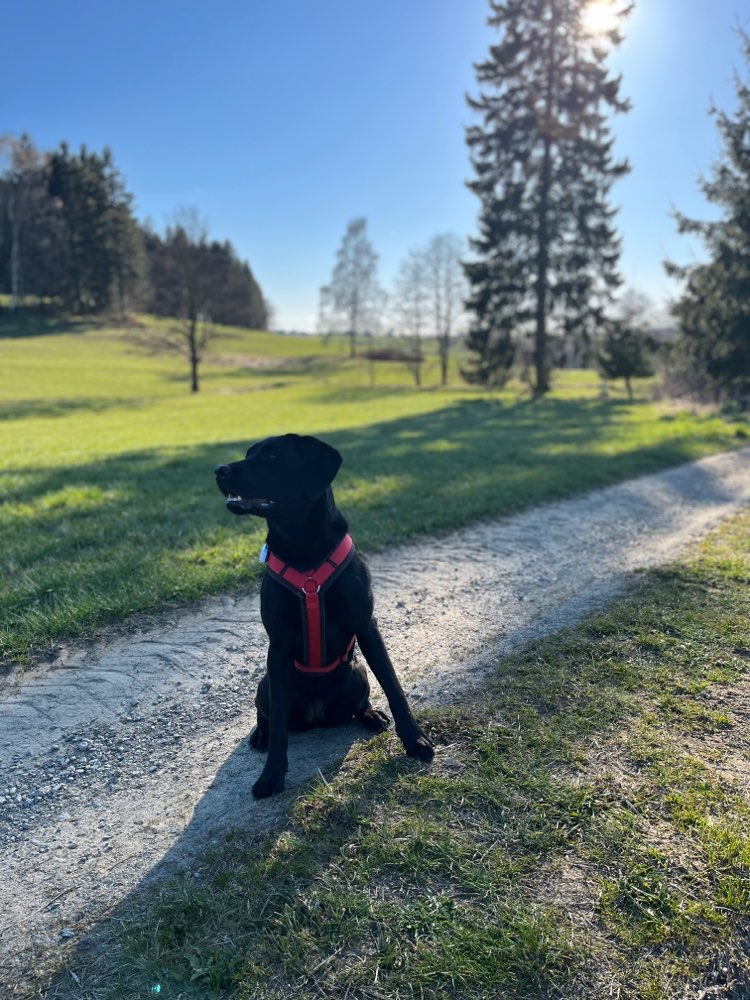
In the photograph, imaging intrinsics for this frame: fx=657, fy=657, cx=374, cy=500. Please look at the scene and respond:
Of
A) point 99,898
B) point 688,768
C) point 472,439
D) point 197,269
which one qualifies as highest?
point 197,269

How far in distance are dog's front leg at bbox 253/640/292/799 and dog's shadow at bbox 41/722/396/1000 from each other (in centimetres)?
6

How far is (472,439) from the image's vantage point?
14391mm

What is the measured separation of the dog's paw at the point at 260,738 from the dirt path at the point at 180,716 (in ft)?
0.24

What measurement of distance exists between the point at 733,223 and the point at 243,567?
67.0 feet

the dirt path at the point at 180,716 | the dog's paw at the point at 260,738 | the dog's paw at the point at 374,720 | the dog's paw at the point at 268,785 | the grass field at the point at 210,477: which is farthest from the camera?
the grass field at the point at 210,477

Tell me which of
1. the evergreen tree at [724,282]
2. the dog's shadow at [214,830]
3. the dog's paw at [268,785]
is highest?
the evergreen tree at [724,282]

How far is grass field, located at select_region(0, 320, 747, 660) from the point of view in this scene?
525 centimetres

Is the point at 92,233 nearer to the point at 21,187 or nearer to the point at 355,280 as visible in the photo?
the point at 21,187

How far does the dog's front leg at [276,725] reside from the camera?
2.96 meters

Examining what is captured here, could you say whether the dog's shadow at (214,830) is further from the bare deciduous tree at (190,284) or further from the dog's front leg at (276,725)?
the bare deciduous tree at (190,284)

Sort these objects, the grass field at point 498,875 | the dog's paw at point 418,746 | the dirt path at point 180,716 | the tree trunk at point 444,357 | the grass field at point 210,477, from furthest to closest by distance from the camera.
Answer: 1. the tree trunk at point 444,357
2. the grass field at point 210,477
3. the dog's paw at point 418,746
4. the dirt path at point 180,716
5. the grass field at point 498,875

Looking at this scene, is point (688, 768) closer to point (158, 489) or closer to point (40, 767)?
point (40, 767)

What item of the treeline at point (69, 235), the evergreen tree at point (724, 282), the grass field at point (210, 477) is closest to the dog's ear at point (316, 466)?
the grass field at point (210, 477)

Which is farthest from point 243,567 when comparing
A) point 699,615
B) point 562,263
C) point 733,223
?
point 562,263
